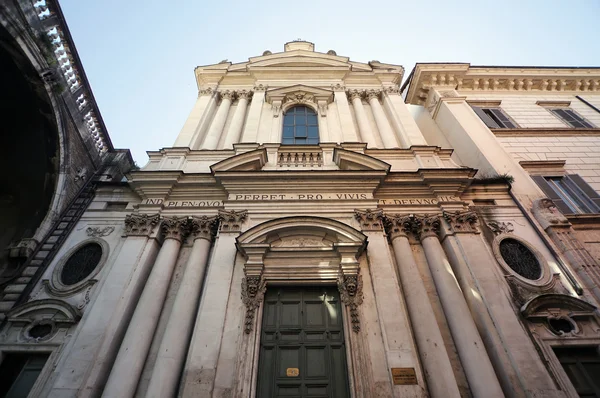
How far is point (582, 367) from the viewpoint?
684cm

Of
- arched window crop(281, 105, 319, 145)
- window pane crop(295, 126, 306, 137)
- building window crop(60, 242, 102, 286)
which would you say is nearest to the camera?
building window crop(60, 242, 102, 286)

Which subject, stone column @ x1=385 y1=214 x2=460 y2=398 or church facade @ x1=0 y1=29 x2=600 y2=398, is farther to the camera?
church facade @ x1=0 y1=29 x2=600 y2=398

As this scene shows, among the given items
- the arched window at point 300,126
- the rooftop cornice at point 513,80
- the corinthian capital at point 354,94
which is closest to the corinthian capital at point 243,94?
the arched window at point 300,126

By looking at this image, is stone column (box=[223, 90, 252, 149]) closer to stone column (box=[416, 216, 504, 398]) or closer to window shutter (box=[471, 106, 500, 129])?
stone column (box=[416, 216, 504, 398])

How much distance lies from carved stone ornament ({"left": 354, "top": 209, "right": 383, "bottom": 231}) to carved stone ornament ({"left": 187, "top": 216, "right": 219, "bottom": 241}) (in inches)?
155

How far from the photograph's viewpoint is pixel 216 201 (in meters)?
9.51

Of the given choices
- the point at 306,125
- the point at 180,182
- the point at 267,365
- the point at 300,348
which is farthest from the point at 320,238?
the point at 306,125

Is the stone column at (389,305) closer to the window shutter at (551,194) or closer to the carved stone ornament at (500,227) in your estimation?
the carved stone ornament at (500,227)

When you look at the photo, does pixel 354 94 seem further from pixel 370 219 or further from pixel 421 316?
pixel 421 316

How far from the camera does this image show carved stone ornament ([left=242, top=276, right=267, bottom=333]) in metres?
6.95

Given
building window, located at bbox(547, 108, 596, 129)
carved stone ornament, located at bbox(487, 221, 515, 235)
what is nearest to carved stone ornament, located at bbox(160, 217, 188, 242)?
carved stone ornament, located at bbox(487, 221, 515, 235)

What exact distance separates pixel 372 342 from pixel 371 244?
7.87 ft

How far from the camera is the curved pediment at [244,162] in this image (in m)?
9.63

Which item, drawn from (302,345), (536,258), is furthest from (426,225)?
(302,345)
